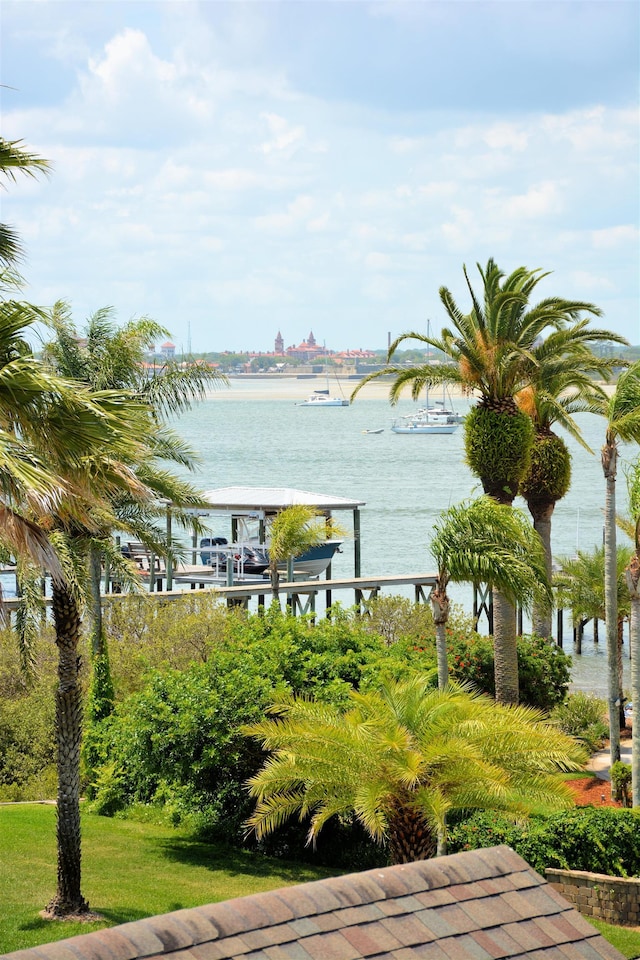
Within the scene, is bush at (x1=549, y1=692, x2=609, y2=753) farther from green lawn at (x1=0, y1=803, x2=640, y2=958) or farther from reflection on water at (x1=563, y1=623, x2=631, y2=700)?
green lawn at (x1=0, y1=803, x2=640, y2=958)

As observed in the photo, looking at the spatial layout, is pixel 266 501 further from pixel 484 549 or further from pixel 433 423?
pixel 433 423

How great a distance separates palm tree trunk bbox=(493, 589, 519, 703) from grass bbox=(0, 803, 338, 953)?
23.7 feet

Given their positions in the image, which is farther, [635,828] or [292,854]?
[292,854]

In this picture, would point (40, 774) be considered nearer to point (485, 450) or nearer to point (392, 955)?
point (485, 450)

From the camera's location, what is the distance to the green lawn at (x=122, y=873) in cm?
1401

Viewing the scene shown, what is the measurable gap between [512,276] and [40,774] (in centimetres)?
1479

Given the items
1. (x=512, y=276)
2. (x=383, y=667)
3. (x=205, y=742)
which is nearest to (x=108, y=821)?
(x=205, y=742)

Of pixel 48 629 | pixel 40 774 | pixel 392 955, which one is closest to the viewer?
pixel 392 955

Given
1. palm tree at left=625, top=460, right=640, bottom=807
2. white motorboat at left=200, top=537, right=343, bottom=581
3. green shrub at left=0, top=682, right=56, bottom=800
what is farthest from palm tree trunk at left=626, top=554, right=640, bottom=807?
white motorboat at left=200, top=537, right=343, bottom=581

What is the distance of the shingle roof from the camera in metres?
6.02

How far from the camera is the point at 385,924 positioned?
6551mm

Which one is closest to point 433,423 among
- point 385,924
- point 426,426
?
point 426,426

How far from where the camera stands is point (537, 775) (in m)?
15.3

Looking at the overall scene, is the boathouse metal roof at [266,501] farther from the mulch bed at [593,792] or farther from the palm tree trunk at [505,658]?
the mulch bed at [593,792]
